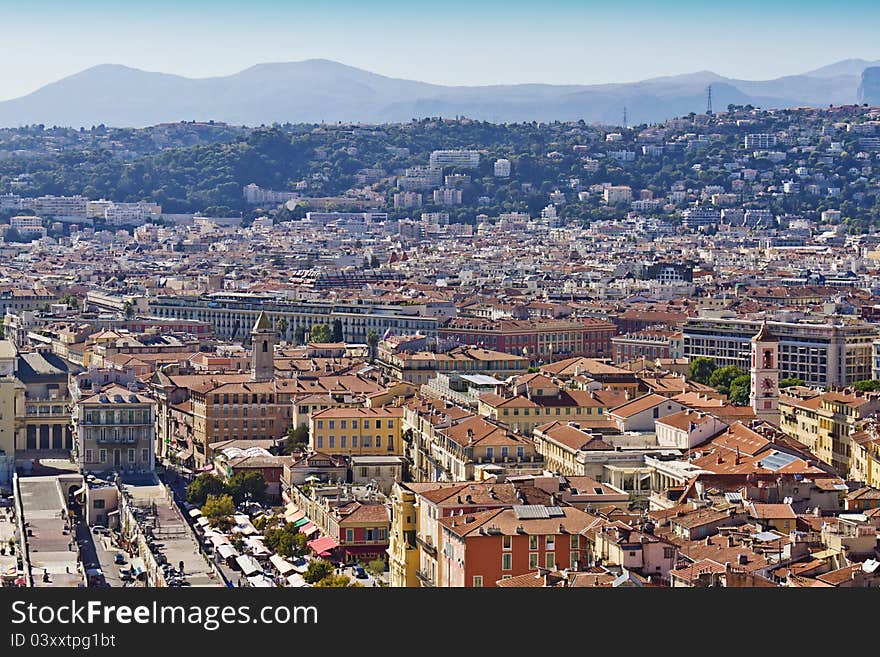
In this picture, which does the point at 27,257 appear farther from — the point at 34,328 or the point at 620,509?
the point at 620,509

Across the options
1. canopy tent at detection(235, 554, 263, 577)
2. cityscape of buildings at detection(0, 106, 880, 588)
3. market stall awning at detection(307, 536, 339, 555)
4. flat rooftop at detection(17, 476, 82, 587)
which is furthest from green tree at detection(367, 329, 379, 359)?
canopy tent at detection(235, 554, 263, 577)

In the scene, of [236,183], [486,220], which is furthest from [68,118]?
[486,220]

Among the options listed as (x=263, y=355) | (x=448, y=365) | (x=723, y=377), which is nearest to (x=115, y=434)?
(x=263, y=355)

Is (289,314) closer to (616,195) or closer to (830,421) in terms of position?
(830,421)

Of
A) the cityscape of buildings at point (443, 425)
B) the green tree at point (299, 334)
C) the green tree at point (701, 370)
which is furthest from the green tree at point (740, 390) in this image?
the green tree at point (299, 334)

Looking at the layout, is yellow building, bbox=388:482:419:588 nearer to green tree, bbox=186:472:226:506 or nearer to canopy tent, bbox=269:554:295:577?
canopy tent, bbox=269:554:295:577

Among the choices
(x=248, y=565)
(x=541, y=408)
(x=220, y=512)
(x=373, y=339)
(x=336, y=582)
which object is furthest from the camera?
(x=373, y=339)
